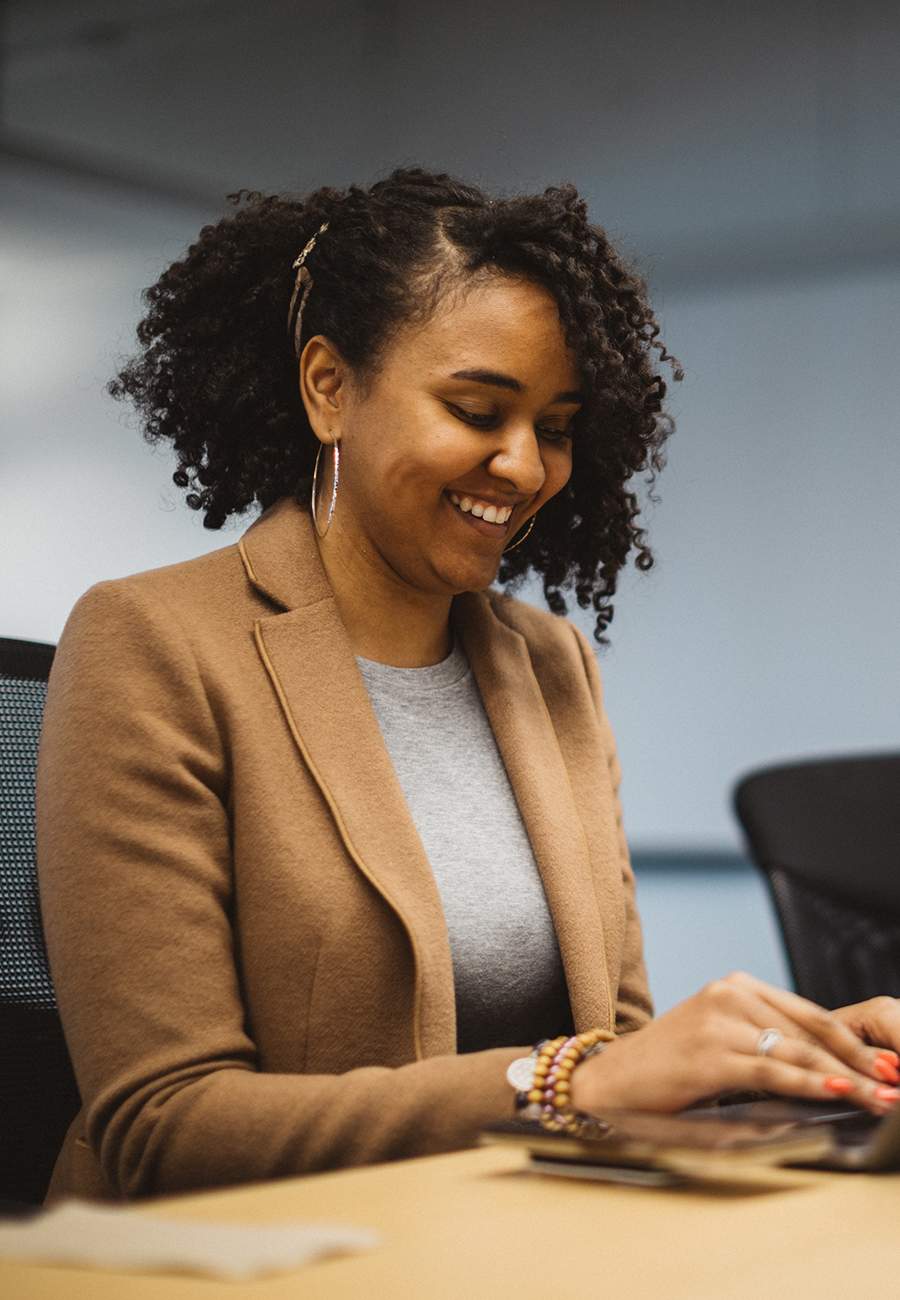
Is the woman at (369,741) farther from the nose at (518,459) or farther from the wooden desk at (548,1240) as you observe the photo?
the wooden desk at (548,1240)

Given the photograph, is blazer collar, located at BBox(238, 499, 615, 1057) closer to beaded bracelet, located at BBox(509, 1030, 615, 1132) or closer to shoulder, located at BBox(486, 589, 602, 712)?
A: shoulder, located at BBox(486, 589, 602, 712)

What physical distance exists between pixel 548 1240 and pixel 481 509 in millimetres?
917

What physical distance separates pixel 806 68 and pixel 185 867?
3.15 meters

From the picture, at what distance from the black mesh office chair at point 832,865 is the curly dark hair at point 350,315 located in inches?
17.2

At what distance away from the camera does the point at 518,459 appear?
54.1 inches

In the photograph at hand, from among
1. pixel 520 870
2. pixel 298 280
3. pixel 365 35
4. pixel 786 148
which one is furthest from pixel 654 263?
pixel 520 870

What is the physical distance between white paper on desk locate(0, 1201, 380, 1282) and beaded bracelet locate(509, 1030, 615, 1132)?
32 cm

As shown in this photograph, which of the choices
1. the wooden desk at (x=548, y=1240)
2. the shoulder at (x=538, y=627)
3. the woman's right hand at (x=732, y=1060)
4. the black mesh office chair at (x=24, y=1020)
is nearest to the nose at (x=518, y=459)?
the shoulder at (x=538, y=627)

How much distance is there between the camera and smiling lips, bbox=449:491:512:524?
4.61 feet

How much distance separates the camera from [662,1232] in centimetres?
61

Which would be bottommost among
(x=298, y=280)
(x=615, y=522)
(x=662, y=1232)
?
(x=662, y=1232)

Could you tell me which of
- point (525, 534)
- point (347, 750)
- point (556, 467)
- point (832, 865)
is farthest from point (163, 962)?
point (832, 865)

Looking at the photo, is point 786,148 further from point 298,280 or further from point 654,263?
point 298,280

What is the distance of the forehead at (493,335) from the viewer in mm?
A: 1356
